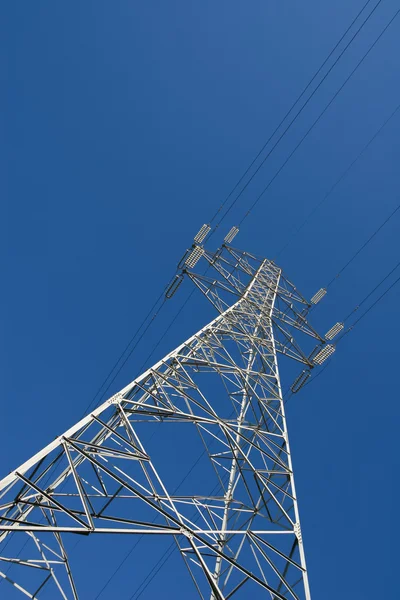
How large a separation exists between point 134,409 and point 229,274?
9.34 metres

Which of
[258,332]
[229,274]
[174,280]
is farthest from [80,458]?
[229,274]

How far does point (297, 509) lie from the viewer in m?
8.52

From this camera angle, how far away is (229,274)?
1686cm

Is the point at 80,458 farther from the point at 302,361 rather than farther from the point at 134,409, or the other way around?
the point at 302,361

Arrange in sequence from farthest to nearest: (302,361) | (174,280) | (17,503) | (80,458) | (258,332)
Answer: (174,280)
(302,361)
(258,332)
(80,458)
(17,503)

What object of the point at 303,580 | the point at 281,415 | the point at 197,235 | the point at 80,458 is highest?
the point at 197,235

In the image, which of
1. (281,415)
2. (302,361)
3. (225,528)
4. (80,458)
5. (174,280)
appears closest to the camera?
(80,458)

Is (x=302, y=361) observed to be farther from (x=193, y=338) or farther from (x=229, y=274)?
(x=193, y=338)

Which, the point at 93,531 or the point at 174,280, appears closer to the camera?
the point at 93,531

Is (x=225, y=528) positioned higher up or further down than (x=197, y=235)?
further down

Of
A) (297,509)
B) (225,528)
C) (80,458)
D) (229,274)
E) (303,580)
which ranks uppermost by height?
(229,274)

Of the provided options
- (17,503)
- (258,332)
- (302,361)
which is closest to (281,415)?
(258,332)

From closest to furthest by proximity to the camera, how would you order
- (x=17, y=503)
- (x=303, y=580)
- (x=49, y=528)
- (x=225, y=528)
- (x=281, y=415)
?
(x=49, y=528)
(x=17, y=503)
(x=303, y=580)
(x=225, y=528)
(x=281, y=415)

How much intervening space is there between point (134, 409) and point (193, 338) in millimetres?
3089
